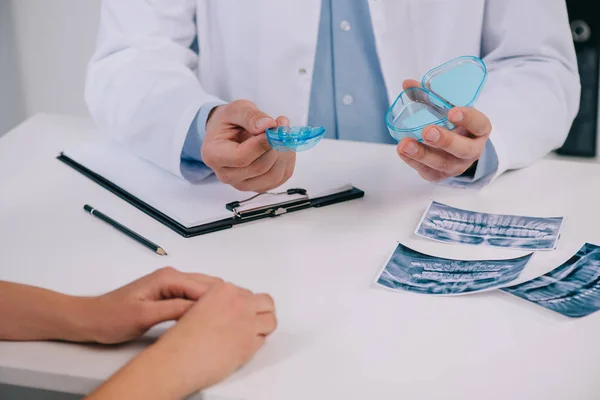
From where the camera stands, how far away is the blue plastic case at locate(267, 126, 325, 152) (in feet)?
3.31

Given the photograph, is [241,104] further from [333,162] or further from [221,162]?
[333,162]

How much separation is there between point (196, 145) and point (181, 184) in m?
0.09

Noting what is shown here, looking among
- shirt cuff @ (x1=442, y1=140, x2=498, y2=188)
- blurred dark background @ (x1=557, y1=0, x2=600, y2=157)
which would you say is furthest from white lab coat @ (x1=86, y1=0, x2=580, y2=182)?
blurred dark background @ (x1=557, y1=0, x2=600, y2=157)

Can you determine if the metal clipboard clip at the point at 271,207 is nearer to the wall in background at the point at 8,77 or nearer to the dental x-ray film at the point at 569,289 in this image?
the dental x-ray film at the point at 569,289

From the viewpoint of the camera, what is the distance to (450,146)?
1.03m

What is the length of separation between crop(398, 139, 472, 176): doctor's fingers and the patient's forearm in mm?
465

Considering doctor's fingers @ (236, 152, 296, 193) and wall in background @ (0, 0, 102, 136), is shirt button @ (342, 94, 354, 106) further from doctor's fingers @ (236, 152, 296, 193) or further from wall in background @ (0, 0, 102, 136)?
wall in background @ (0, 0, 102, 136)

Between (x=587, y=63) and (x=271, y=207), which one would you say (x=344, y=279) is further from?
(x=587, y=63)

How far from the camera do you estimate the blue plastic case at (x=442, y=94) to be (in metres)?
1.04

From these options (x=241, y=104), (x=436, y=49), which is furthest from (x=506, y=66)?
(x=241, y=104)

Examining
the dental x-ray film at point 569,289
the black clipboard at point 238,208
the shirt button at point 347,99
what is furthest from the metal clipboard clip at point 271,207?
the shirt button at point 347,99

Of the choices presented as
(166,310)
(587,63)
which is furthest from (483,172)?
(587,63)

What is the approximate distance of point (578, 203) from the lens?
1.13 m

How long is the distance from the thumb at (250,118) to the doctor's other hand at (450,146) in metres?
0.19
